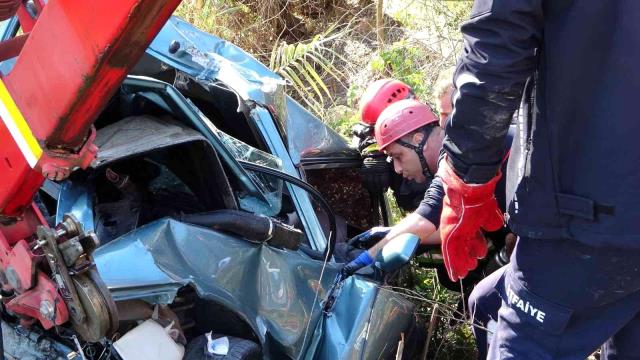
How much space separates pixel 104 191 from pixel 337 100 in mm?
4044

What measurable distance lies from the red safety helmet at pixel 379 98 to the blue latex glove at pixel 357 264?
3.93 feet

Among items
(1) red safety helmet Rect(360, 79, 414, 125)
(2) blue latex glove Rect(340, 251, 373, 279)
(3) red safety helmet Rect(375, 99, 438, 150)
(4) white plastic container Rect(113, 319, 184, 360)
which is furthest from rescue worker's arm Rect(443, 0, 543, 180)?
(1) red safety helmet Rect(360, 79, 414, 125)

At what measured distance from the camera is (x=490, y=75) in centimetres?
178

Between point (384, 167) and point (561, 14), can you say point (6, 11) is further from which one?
point (384, 167)

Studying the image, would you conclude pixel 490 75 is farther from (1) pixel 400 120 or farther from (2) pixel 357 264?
(1) pixel 400 120

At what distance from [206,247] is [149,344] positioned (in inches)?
14.5

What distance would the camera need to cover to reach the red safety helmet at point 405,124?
11.5 ft

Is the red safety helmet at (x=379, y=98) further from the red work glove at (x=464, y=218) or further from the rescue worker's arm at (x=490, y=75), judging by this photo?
the rescue worker's arm at (x=490, y=75)

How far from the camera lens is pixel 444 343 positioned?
3197 millimetres

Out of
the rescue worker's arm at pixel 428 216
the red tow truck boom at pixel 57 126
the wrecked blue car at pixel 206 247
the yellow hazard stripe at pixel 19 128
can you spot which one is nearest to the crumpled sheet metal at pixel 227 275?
the wrecked blue car at pixel 206 247

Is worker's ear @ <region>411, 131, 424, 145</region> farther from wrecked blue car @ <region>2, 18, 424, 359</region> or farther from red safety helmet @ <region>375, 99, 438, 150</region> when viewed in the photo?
wrecked blue car @ <region>2, 18, 424, 359</region>

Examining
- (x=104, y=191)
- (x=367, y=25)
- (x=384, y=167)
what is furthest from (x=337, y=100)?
(x=104, y=191)

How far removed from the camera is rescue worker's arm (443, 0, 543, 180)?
171 centimetres

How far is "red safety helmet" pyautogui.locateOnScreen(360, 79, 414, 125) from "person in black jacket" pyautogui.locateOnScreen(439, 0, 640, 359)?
160 centimetres
